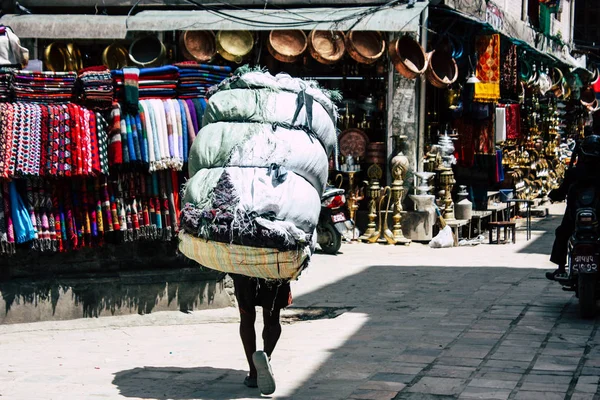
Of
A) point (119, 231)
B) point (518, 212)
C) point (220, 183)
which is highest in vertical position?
point (220, 183)

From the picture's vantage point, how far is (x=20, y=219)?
807 cm

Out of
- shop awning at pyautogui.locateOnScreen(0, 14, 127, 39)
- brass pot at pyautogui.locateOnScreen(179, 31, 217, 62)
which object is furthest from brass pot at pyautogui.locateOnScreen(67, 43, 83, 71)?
brass pot at pyautogui.locateOnScreen(179, 31, 217, 62)

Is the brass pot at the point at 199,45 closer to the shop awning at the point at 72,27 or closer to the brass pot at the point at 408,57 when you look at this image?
the shop awning at the point at 72,27

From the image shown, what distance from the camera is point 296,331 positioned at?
8.16 m

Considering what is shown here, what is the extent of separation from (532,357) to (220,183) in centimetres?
282

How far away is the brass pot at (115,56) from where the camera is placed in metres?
15.5

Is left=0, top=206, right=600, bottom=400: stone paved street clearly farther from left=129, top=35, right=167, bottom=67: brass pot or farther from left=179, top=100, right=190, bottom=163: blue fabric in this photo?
left=129, top=35, right=167, bottom=67: brass pot

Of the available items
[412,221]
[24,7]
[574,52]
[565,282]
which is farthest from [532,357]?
[574,52]

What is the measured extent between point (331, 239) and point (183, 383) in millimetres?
7391

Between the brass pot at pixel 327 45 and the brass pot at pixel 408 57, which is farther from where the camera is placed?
the brass pot at pixel 327 45

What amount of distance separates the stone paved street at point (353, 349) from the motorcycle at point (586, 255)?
220 millimetres

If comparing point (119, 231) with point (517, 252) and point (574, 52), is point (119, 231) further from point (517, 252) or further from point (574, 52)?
point (574, 52)

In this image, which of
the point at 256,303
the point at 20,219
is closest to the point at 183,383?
the point at 256,303

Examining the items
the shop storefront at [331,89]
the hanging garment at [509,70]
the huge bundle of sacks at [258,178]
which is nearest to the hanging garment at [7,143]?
the shop storefront at [331,89]
